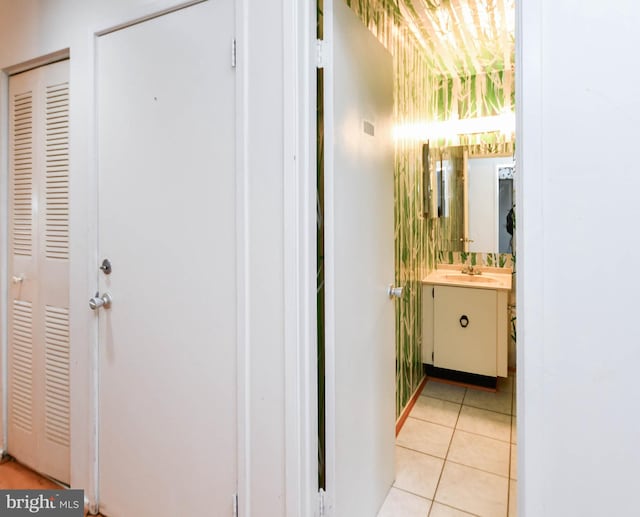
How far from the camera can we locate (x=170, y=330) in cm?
135

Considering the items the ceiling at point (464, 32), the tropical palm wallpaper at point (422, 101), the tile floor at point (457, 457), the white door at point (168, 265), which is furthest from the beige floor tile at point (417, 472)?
the ceiling at point (464, 32)

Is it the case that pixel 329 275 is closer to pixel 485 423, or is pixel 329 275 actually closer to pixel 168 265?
pixel 168 265

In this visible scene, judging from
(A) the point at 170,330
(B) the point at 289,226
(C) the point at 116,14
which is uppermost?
(C) the point at 116,14

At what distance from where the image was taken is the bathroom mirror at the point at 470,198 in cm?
299

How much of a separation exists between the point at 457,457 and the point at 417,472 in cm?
28

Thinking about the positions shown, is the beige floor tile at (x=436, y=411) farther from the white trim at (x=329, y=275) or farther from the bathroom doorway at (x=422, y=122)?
the white trim at (x=329, y=275)

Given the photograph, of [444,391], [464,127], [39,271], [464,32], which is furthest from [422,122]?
[39,271]

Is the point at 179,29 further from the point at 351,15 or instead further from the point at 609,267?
the point at 609,267

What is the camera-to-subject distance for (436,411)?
250cm

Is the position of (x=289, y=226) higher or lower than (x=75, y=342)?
higher

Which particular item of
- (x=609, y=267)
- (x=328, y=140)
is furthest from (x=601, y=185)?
(x=328, y=140)

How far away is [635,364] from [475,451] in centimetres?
162

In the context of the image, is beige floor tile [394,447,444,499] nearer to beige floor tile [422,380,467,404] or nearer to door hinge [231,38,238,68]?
beige floor tile [422,380,467,404]

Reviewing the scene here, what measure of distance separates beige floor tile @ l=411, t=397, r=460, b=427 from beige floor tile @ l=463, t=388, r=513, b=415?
0.47ft
